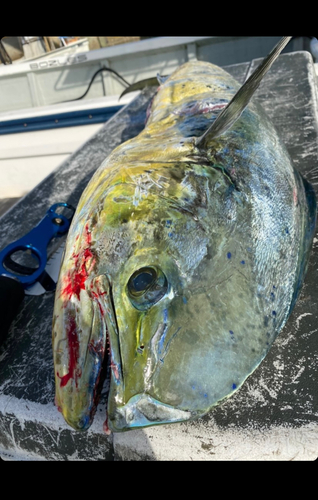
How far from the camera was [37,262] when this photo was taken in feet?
5.64

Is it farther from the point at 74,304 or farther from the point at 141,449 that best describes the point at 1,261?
the point at 141,449

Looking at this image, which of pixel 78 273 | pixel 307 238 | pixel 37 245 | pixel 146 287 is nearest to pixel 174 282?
pixel 146 287

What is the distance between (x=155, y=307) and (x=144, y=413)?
0.25 m

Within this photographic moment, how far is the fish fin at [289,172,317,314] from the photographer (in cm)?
114

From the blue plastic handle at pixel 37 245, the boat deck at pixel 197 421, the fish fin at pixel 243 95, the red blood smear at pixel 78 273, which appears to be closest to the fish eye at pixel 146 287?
the red blood smear at pixel 78 273

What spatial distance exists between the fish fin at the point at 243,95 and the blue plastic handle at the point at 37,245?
3.03ft

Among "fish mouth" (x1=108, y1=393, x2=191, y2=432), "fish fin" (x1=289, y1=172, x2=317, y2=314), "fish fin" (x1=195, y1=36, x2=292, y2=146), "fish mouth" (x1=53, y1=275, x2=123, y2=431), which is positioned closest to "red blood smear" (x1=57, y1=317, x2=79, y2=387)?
"fish mouth" (x1=53, y1=275, x2=123, y2=431)

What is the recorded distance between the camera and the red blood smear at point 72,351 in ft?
2.94

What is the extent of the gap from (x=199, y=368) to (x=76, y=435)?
1.61 ft

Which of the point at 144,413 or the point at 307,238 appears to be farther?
the point at 307,238

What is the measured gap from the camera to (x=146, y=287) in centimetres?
89

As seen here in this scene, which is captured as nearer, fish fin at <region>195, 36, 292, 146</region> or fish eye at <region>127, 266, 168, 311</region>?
Result: fish eye at <region>127, 266, 168, 311</region>

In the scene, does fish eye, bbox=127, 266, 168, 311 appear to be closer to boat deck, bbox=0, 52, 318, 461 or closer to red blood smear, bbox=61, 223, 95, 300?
red blood smear, bbox=61, 223, 95, 300

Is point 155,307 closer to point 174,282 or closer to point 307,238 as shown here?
point 174,282
